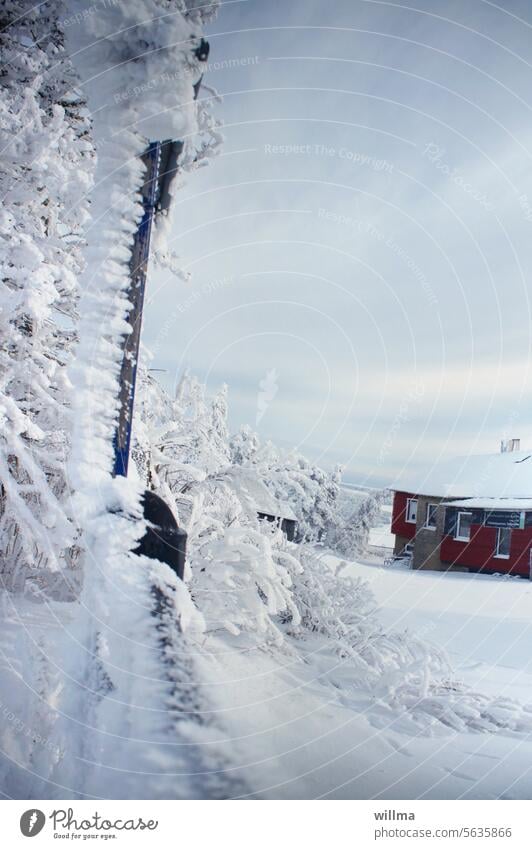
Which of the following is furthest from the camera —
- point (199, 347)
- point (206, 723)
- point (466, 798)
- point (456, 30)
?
point (199, 347)

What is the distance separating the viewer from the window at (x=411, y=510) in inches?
89.4

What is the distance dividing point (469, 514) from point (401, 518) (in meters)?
0.60

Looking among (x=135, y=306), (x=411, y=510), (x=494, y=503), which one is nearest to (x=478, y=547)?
(x=411, y=510)

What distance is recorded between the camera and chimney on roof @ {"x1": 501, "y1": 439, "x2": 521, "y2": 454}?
1986mm

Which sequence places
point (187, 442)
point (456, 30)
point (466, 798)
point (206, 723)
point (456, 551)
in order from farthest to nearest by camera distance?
point (187, 442) < point (456, 551) < point (456, 30) < point (466, 798) < point (206, 723)

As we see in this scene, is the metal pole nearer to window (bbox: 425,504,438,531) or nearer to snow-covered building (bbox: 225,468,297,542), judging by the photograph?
snow-covered building (bbox: 225,468,297,542)

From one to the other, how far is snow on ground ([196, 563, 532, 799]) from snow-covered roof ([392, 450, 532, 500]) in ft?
2.26

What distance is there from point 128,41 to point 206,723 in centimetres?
233

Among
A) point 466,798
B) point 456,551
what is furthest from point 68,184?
point 466,798

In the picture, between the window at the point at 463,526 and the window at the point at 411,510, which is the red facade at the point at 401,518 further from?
the window at the point at 463,526

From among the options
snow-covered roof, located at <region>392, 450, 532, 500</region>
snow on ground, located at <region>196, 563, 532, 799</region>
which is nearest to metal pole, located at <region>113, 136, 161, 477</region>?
snow on ground, located at <region>196, 563, 532, 799</region>

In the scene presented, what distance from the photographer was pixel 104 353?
153 cm

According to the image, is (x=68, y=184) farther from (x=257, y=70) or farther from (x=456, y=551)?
(x=456, y=551)

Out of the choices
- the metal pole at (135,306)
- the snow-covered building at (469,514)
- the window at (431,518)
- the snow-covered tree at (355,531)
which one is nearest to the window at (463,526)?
the snow-covered building at (469,514)
